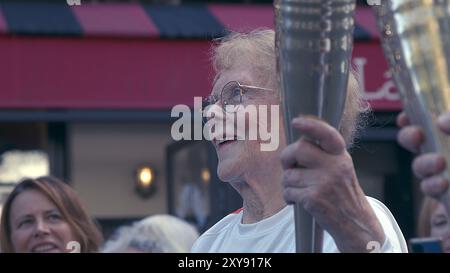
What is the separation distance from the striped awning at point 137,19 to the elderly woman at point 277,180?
318 cm

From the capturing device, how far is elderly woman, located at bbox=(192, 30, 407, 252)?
90 cm

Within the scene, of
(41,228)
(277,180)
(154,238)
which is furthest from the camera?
(154,238)

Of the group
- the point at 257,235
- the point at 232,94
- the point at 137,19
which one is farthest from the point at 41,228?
the point at 137,19

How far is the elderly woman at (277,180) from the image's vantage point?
0.90 m

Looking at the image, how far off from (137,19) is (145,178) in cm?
96

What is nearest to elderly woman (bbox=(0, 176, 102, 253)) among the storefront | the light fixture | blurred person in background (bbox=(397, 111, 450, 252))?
the storefront

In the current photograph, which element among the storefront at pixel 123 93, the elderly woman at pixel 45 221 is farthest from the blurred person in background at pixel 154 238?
the storefront at pixel 123 93

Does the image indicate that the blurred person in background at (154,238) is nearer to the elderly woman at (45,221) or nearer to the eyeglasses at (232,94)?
the elderly woman at (45,221)

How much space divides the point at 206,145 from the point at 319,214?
4409 mm

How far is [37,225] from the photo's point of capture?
274 centimetres

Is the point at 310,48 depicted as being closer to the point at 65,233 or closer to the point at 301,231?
the point at 301,231

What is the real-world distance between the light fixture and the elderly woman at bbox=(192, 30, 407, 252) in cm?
398

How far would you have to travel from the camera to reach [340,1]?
790mm

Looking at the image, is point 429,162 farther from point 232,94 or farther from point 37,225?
point 37,225
